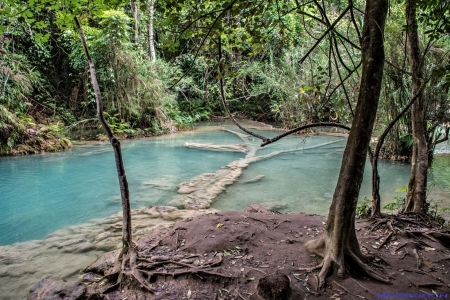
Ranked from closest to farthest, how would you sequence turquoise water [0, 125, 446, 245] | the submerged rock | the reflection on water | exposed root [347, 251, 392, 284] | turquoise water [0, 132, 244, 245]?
exposed root [347, 251, 392, 284] < the reflection on water < turquoise water [0, 132, 244, 245] < turquoise water [0, 125, 446, 245] < the submerged rock

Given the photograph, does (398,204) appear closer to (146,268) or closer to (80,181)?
(146,268)

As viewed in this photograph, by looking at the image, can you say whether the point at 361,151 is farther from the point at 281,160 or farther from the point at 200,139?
the point at 200,139

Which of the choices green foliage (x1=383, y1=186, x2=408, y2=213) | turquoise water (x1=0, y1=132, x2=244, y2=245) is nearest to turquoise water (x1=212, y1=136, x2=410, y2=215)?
green foliage (x1=383, y1=186, x2=408, y2=213)

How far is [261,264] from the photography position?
9.69 feet

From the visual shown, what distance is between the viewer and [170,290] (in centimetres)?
270

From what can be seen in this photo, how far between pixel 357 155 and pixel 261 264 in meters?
1.39

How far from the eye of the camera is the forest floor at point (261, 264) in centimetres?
250

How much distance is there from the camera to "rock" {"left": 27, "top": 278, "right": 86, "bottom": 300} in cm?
248

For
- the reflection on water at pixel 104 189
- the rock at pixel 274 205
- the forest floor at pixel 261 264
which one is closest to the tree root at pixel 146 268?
the forest floor at pixel 261 264

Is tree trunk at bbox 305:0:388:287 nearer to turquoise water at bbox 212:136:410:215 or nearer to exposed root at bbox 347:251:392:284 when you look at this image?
exposed root at bbox 347:251:392:284

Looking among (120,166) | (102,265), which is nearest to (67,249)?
(102,265)

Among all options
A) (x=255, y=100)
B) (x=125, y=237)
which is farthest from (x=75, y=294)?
(x=255, y=100)

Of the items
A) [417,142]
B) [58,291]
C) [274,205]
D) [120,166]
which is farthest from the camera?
[274,205]

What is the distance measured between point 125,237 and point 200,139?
37.3ft
